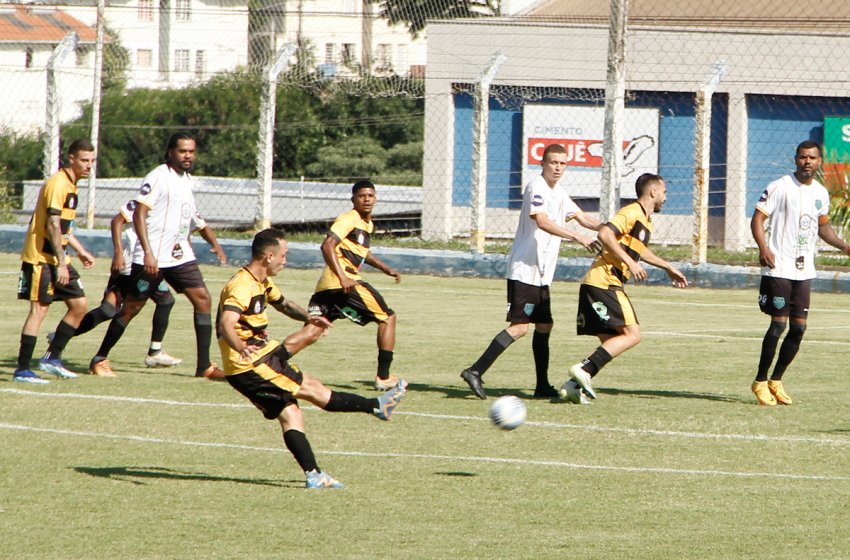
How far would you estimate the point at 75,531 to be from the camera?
700 centimetres

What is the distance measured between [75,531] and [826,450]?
14.9ft

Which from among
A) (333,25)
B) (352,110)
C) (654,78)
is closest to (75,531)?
(654,78)

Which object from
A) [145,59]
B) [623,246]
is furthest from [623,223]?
[145,59]

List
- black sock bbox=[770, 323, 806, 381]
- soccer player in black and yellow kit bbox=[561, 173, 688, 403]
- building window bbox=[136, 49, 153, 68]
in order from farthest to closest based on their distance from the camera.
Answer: building window bbox=[136, 49, 153, 68] → black sock bbox=[770, 323, 806, 381] → soccer player in black and yellow kit bbox=[561, 173, 688, 403]

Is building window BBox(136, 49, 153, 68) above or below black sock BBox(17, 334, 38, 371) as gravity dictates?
above

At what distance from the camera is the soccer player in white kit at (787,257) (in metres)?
11.0

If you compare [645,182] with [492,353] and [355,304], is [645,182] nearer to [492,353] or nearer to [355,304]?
[492,353]

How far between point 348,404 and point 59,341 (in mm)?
4291

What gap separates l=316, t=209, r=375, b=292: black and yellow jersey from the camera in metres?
11.6

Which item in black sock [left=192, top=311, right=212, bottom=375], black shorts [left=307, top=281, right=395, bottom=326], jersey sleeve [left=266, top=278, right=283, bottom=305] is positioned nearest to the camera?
jersey sleeve [left=266, top=278, right=283, bottom=305]

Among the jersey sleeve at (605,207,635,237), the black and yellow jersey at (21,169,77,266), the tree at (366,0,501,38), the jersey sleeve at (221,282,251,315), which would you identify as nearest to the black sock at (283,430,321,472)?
the jersey sleeve at (221,282,251,315)

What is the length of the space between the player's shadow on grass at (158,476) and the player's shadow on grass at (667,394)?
153 inches

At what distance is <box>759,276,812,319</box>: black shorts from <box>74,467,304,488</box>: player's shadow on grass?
4.42 metres

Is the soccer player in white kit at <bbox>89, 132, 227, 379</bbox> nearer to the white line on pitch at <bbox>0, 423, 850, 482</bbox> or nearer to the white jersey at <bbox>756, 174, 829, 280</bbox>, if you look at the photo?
the white line on pitch at <bbox>0, 423, 850, 482</bbox>
